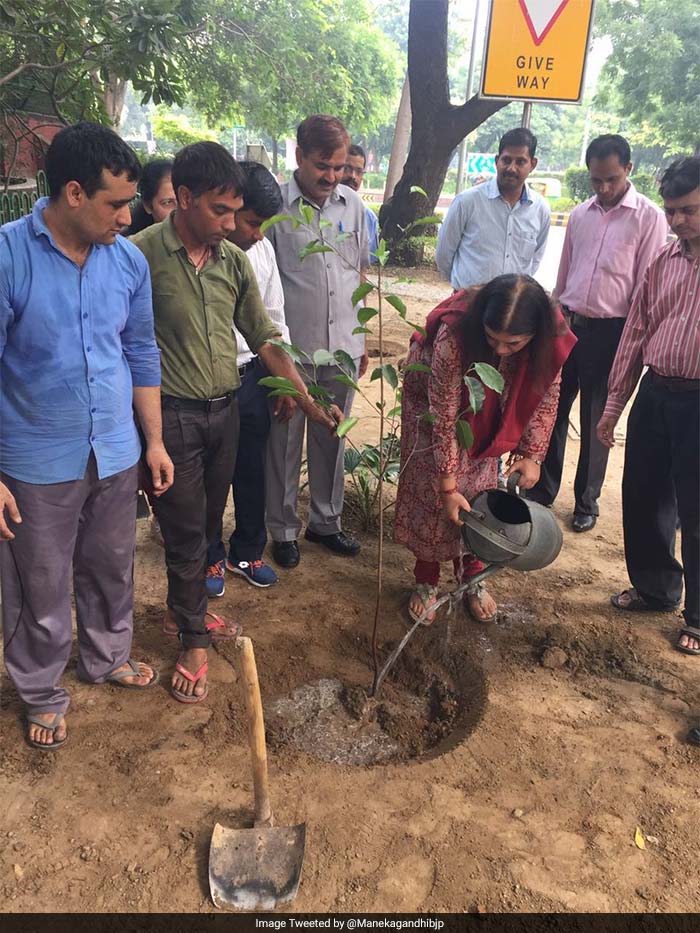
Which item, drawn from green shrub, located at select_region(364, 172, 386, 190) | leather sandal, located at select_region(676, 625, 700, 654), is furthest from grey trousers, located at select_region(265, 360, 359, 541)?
green shrub, located at select_region(364, 172, 386, 190)

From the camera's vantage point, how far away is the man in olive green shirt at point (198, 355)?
204cm

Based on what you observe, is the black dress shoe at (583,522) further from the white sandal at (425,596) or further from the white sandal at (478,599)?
the white sandal at (425,596)

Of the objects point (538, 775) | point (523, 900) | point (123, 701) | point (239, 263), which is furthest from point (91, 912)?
point (239, 263)

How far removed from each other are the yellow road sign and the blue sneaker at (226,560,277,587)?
9.42 feet

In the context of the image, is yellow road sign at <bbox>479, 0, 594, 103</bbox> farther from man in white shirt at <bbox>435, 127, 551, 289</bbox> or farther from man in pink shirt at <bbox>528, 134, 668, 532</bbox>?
man in pink shirt at <bbox>528, 134, 668, 532</bbox>

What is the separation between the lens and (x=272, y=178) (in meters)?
2.41

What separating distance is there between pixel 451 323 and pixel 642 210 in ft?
5.44

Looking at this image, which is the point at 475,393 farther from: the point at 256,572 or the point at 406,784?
the point at 256,572

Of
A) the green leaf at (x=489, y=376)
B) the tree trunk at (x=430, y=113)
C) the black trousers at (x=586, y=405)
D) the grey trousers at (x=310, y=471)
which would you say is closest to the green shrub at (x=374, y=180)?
the tree trunk at (x=430, y=113)

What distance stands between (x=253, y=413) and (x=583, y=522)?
6.30 feet

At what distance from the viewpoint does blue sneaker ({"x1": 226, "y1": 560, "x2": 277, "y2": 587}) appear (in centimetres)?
309

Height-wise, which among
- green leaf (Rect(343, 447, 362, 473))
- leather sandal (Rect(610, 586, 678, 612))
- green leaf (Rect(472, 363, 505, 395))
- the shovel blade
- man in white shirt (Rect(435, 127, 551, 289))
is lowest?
leather sandal (Rect(610, 586, 678, 612))

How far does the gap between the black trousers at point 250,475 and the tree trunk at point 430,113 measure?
7411 mm

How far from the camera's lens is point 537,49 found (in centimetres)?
379
